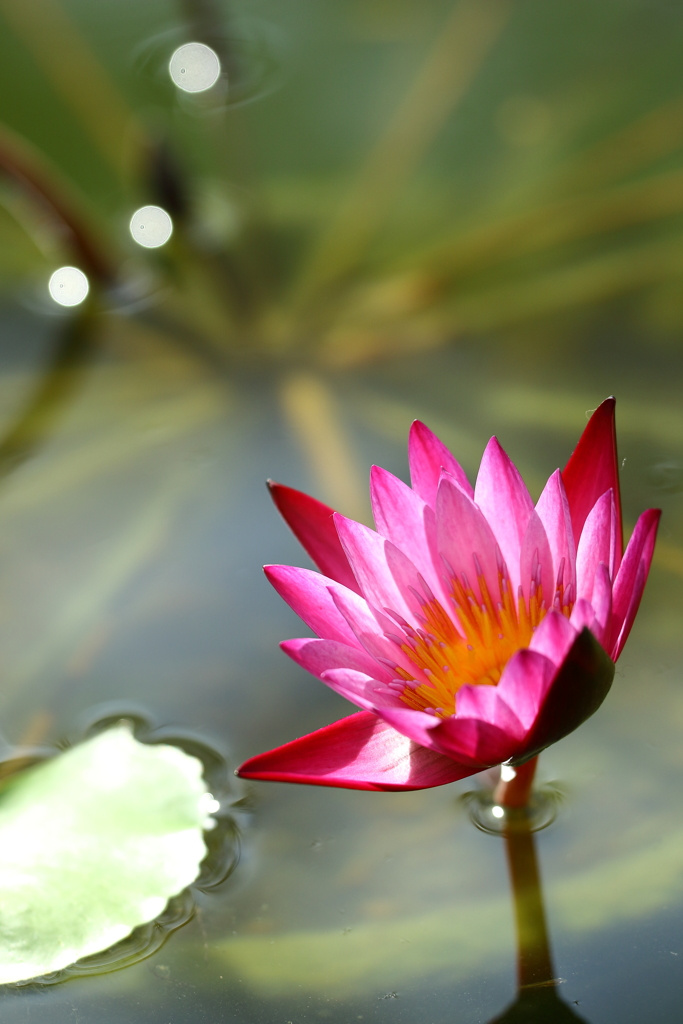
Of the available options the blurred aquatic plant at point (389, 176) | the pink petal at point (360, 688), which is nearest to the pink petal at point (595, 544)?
the pink petal at point (360, 688)

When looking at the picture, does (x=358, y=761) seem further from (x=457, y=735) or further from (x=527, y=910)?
(x=527, y=910)

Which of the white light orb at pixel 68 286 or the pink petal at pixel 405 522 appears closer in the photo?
the pink petal at pixel 405 522

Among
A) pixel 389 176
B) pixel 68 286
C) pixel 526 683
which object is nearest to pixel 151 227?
pixel 68 286

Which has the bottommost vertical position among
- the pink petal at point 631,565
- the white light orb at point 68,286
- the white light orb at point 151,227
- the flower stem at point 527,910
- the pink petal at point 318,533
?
the flower stem at point 527,910

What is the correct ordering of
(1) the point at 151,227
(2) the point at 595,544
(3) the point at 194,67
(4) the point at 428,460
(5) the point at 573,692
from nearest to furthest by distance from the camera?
(5) the point at 573,692
(2) the point at 595,544
(4) the point at 428,460
(1) the point at 151,227
(3) the point at 194,67

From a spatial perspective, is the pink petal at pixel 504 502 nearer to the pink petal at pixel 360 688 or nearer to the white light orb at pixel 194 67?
the pink petal at pixel 360 688

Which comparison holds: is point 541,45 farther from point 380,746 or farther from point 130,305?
point 380,746
